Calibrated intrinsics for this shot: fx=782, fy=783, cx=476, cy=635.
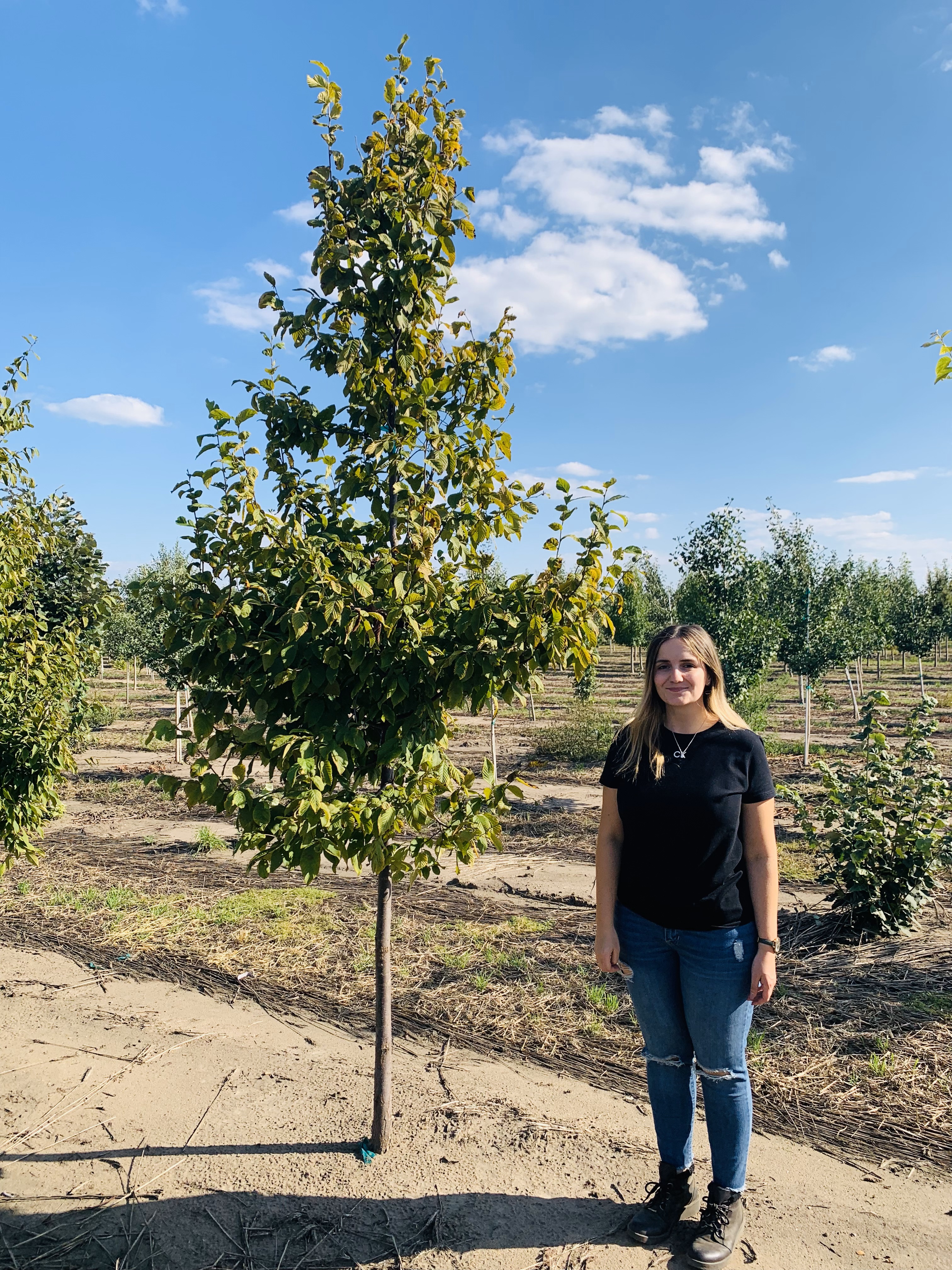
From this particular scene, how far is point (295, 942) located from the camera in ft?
20.0

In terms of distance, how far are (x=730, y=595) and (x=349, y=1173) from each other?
33.4 ft

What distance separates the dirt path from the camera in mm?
2879

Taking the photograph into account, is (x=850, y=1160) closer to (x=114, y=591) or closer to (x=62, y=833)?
(x=114, y=591)

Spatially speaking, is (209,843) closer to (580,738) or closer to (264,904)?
(264,904)

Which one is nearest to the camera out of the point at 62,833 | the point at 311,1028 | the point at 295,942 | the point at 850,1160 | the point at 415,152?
the point at 415,152

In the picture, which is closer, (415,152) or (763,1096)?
(415,152)

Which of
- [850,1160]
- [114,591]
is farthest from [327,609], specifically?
[114,591]

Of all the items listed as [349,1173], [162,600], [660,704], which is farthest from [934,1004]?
[162,600]

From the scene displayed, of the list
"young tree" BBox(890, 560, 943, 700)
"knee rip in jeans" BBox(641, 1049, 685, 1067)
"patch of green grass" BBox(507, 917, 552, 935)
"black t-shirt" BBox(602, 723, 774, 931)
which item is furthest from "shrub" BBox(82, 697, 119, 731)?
"young tree" BBox(890, 560, 943, 700)

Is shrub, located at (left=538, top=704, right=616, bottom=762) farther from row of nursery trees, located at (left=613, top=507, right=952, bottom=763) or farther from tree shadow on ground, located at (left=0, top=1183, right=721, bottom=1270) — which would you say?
tree shadow on ground, located at (left=0, top=1183, right=721, bottom=1270)

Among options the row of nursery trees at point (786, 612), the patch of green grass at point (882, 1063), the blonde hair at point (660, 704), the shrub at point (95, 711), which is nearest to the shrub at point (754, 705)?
the row of nursery trees at point (786, 612)

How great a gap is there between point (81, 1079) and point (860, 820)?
534 centimetres

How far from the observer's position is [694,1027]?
2.79 m

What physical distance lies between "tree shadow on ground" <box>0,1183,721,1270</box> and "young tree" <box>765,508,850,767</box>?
13132mm
